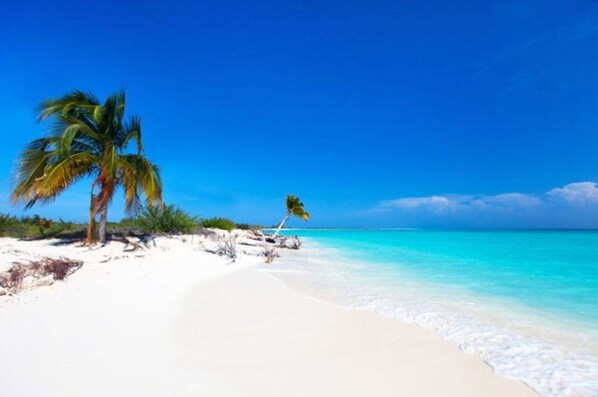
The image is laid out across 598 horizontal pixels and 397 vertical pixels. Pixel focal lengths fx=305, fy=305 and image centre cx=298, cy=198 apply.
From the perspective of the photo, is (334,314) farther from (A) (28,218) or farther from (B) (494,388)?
(A) (28,218)

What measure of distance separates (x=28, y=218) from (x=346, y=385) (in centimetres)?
1969

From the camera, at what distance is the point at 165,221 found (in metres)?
15.2

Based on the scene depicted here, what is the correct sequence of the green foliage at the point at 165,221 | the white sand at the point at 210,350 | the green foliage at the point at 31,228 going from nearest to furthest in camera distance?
the white sand at the point at 210,350 < the green foliage at the point at 31,228 < the green foliage at the point at 165,221

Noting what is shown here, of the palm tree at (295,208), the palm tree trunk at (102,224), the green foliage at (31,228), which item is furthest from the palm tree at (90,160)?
the palm tree at (295,208)

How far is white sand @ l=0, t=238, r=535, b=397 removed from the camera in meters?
2.52

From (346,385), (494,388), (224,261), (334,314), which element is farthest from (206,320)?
(224,261)

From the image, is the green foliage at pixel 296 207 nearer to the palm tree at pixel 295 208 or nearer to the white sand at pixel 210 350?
the palm tree at pixel 295 208

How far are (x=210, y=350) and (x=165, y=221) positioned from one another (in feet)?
43.3

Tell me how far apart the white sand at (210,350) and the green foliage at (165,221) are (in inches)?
376

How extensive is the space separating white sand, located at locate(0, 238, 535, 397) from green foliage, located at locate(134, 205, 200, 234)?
9553mm

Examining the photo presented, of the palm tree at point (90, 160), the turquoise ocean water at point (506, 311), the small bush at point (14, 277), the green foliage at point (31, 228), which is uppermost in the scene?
the palm tree at point (90, 160)

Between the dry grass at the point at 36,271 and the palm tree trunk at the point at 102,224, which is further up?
the palm tree trunk at the point at 102,224

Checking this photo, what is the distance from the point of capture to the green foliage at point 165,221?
48.4 ft

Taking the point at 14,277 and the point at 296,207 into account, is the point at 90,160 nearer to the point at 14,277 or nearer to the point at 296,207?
the point at 14,277
